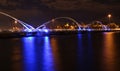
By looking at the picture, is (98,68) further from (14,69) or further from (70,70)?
(14,69)

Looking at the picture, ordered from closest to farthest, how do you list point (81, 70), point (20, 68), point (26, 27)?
point (81, 70)
point (20, 68)
point (26, 27)

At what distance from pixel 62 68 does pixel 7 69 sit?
2.74 metres

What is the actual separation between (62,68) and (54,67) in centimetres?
63

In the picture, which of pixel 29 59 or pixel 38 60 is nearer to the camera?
pixel 38 60

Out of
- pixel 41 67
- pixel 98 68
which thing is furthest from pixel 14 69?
pixel 98 68

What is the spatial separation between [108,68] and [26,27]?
11182 centimetres

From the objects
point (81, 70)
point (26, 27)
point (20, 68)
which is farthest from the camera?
point (26, 27)

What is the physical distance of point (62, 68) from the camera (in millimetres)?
16625

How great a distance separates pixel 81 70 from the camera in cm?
1577

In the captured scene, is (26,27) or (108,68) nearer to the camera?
(108,68)

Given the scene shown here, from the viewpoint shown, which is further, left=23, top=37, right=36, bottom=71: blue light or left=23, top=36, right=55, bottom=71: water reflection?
left=23, top=37, right=36, bottom=71: blue light

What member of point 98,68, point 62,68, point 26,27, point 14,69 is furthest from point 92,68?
point 26,27

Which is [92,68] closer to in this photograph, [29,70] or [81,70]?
[81,70]

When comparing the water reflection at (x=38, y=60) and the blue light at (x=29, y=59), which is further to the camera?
the blue light at (x=29, y=59)
